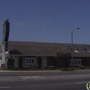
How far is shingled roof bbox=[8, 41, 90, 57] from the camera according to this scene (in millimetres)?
58550

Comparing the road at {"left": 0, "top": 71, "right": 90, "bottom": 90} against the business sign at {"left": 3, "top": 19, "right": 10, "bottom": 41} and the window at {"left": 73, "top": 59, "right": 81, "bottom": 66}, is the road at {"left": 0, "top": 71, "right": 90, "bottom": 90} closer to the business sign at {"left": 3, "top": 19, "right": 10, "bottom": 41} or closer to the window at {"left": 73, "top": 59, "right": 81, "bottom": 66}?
the business sign at {"left": 3, "top": 19, "right": 10, "bottom": 41}

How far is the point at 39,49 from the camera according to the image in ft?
204

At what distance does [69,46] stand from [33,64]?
39.7 feet

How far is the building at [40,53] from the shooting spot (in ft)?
188

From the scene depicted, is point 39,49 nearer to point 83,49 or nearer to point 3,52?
point 3,52

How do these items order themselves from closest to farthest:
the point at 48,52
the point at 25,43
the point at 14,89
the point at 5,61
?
the point at 14,89, the point at 5,61, the point at 48,52, the point at 25,43

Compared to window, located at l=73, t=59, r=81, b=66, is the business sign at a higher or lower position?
higher

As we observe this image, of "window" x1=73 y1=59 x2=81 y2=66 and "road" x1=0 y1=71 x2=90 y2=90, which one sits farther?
"window" x1=73 y1=59 x2=81 y2=66

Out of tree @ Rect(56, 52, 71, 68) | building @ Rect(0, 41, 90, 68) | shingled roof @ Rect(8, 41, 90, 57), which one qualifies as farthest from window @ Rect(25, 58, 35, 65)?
tree @ Rect(56, 52, 71, 68)

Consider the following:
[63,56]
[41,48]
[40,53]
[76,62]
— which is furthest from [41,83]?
[76,62]

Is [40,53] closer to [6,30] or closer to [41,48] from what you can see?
[41,48]

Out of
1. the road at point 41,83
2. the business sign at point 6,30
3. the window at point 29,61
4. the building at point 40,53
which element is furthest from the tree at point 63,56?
the road at point 41,83

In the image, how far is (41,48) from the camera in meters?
63.0

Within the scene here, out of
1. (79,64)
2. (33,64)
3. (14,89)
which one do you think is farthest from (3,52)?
(14,89)
